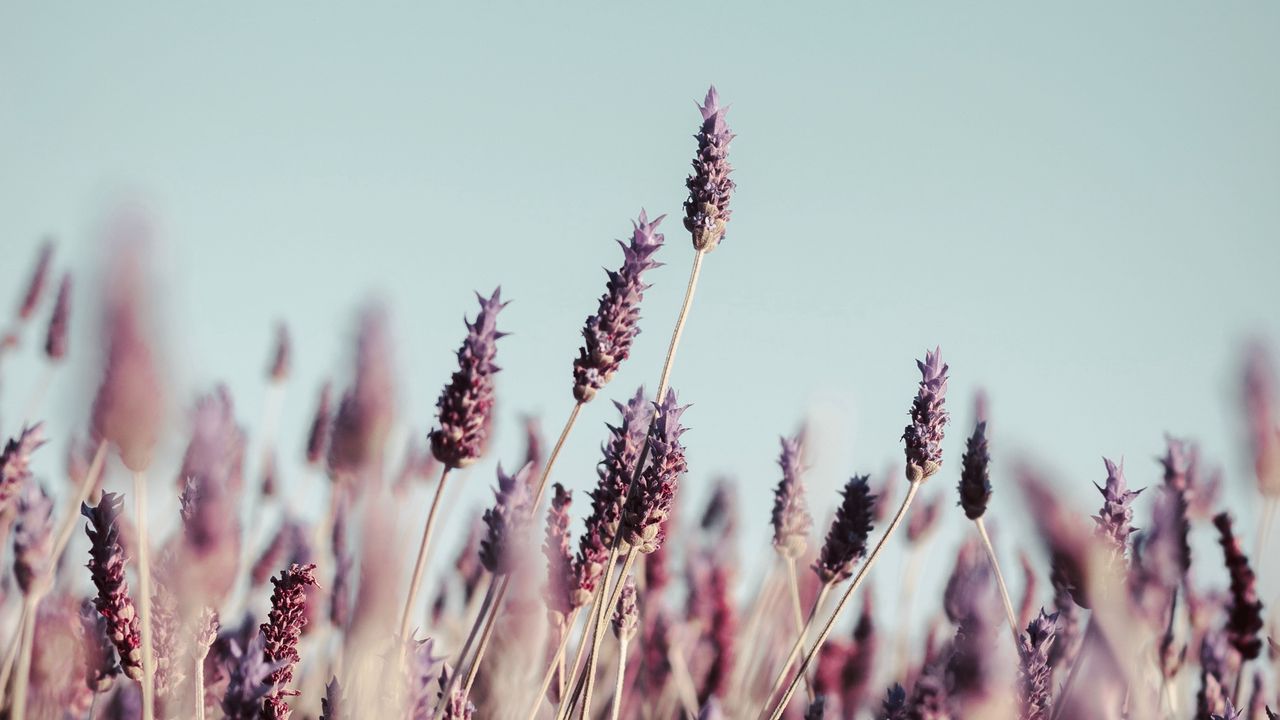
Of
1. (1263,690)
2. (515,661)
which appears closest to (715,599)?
(515,661)

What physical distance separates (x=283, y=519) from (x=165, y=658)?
6.75 ft

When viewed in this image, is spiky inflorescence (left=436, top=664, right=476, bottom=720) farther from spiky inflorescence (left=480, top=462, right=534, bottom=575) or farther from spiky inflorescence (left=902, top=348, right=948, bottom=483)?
spiky inflorescence (left=902, top=348, right=948, bottom=483)

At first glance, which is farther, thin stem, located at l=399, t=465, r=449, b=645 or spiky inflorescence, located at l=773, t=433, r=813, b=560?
spiky inflorescence, located at l=773, t=433, r=813, b=560

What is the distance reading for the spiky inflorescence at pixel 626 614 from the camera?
2.10 m

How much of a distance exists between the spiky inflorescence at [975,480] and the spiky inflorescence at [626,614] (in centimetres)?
75

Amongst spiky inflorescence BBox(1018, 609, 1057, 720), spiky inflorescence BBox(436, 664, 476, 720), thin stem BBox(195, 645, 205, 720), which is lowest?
thin stem BBox(195, 645, 205, 720)

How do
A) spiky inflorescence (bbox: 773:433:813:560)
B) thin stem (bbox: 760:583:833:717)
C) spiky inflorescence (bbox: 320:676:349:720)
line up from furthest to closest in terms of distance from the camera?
spiky inflorescence (bbox: 773:433:813:560) < thin stem (bbox: 760:583:833:717) < spiky inflorescence (bbox: 320:676:349:720)

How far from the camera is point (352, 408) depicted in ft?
8.06

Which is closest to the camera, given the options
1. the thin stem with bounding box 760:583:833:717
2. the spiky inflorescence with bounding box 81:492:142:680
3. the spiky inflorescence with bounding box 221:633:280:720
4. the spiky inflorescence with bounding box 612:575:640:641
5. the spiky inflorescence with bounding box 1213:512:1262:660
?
the spiky inflorescence with bounding box 221:633:280:720

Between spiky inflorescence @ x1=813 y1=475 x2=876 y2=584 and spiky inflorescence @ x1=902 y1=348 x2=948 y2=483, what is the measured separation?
9.2 inches

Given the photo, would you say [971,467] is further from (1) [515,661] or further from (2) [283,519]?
(2) [283,519]

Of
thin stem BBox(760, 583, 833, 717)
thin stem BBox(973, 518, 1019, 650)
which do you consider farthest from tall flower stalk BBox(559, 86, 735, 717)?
thin stem BBox(973, 518, 1019, 650)

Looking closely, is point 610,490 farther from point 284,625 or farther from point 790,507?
point 790,507

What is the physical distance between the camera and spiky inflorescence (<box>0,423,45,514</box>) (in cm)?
178
